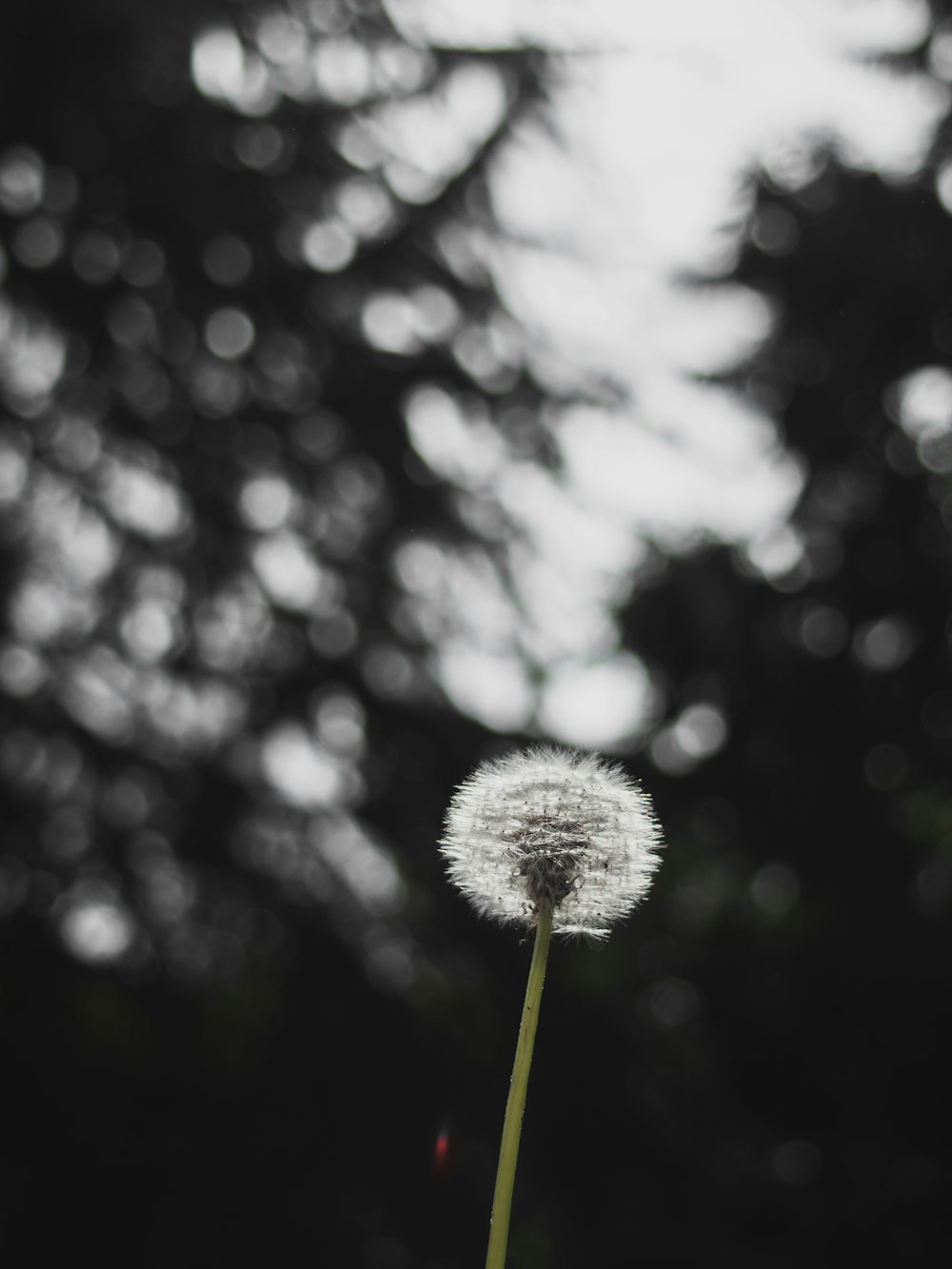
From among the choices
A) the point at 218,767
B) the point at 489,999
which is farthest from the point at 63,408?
the point at 489,999

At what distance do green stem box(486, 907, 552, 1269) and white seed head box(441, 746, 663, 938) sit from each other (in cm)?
14

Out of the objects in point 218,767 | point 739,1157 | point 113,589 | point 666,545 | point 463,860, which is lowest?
point 463,860

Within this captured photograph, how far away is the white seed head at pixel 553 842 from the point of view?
0.75m

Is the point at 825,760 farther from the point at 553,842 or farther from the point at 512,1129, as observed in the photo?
the point at 512,1129

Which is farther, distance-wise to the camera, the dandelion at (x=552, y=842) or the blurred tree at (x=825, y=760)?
the blurred tree at (x=825, y=760)

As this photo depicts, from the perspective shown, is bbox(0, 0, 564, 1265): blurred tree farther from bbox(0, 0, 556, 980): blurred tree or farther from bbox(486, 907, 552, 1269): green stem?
bbox(486, 907, 552, 1269): green stem

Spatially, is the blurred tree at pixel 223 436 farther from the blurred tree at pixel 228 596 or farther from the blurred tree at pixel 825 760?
the blurred tree at pixel 825 760

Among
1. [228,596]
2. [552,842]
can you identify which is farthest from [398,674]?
[552,842]

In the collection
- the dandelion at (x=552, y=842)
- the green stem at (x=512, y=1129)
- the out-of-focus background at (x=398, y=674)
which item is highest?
the out-of-focus background at (x=398, y=674)

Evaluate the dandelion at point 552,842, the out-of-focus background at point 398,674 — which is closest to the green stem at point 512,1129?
the dandelion at point 552,842

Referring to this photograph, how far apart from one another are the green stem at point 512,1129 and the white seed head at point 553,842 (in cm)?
14

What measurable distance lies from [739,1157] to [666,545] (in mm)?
2273

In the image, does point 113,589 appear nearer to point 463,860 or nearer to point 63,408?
point 63,408

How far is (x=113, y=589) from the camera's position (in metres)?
3.72
